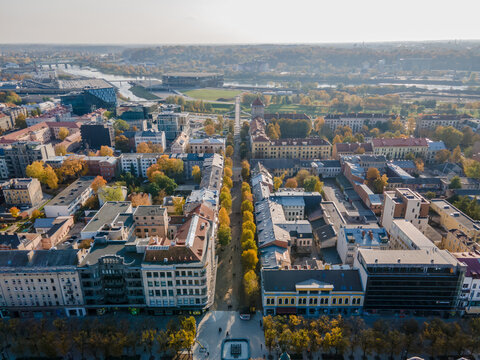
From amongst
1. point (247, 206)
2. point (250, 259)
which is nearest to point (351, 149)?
point (247, 206)

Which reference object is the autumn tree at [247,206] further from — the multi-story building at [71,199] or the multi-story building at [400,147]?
the multi-story building at [400,147]

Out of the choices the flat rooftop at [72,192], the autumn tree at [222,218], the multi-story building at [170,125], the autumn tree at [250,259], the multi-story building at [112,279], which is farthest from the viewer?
the multi-story building at [170,125]

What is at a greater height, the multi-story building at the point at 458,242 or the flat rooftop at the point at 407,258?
the flat rooftop at the point at 407,258

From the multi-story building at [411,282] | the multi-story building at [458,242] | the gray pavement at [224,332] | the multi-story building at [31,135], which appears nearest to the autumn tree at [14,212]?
the multi-story building at [31,135]

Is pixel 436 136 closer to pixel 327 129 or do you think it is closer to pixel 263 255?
pixel 327 129

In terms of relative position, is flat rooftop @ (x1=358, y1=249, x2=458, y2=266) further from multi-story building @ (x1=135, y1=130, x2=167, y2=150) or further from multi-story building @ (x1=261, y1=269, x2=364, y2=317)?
multi-story building @ (x1=135, y1=130, x2=167, y2=150)

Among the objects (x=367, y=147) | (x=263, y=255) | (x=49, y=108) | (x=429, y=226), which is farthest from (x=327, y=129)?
(x=49, y=108)

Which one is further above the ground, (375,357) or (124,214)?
(124,214)

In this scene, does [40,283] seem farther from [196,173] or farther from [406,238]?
[406,238]
